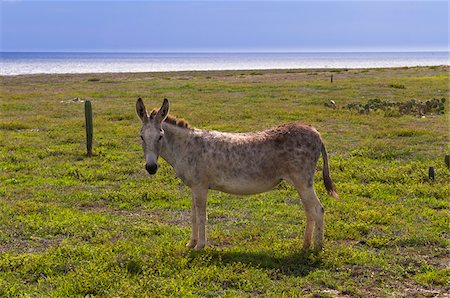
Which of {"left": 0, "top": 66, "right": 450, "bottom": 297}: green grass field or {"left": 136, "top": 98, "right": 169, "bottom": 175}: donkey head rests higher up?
{"left": 136, "top": 98, "right": 169, "bottom": 175}: donkey head

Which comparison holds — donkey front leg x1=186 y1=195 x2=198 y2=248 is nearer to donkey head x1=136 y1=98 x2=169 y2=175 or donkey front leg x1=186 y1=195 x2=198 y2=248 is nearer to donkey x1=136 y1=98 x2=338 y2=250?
donkey x1=136 y1=98 x2=338 y2=250

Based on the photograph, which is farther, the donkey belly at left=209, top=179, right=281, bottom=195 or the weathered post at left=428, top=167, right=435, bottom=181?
the weathered post at left=428, top=167, right=435, bottom=181

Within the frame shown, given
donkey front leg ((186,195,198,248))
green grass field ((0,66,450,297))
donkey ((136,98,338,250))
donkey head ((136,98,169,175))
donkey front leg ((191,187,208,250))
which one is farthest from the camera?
donkey front leg ((186,195,198,248))

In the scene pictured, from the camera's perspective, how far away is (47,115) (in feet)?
102

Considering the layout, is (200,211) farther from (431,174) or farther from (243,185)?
(431,174)

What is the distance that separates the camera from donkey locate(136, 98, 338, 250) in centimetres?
933

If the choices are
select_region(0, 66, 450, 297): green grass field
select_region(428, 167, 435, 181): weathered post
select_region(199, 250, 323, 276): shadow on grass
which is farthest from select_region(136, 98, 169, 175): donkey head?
select_region(428, 167, 435, 181): weathered post

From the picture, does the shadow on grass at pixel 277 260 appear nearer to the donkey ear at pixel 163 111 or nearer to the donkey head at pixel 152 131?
the donkey head at pixel 152 131

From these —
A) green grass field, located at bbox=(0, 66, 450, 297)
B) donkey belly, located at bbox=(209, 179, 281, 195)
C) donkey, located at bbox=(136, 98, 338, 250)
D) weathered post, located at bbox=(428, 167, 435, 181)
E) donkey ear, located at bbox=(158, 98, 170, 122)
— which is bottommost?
green grass field, located at bbox=(0, 66, 450, 297)

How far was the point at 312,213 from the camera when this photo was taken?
958 cm

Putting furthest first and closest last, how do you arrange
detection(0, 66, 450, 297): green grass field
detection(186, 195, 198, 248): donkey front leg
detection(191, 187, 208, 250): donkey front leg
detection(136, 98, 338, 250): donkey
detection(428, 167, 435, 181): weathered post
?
1. detection(428, 167, 435, 181): weathered post
2. detection(186, 195, 198, 248): donkey front leg
3. detection(191, 187, 208, 250): donkey front leg
4. detection(136, 98, 338, 250): donkey
5. detection(0, 66, 450, 297): green grass field

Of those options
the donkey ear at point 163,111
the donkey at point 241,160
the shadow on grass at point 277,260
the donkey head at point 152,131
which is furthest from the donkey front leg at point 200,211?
the donkey ear at point 163,111

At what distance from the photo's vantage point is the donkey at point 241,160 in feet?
30.6

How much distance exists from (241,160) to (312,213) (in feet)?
5.83
